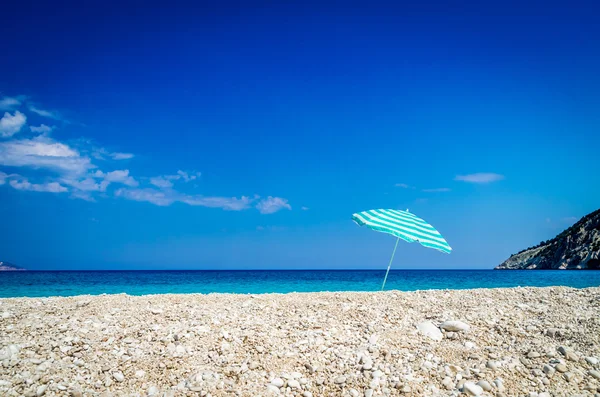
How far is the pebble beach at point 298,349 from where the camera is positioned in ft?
18.0

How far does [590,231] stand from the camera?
70.9 meters

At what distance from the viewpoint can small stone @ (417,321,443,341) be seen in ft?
23.3

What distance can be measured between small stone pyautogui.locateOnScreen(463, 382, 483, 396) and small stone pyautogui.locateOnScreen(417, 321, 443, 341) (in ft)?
5.41

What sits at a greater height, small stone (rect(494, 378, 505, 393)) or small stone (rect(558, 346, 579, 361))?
small stone (rect(558, 346, 579, 361))

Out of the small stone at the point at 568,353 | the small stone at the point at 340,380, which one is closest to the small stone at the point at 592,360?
the small stone at the point at 568,353

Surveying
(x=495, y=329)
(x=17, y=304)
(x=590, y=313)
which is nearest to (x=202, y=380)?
(x=495, y=329)

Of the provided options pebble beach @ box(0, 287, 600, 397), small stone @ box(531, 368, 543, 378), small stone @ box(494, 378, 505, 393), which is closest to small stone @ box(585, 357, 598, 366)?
pebble beach @ box(0, 287, 600, 397)

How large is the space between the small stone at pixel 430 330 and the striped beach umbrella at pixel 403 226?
276 centimetres

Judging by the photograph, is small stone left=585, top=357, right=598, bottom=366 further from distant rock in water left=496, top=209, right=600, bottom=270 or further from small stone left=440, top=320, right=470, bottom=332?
distant rock in water left=496, top=209, right=600, bottom=270

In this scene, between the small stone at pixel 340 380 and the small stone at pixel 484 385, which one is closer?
the small stone at pixel 484 385

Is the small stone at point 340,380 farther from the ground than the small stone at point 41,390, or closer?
farther from the ground

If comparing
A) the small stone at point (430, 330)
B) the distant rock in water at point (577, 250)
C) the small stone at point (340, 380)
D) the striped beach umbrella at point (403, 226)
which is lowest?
the small stone at point (340, 380)

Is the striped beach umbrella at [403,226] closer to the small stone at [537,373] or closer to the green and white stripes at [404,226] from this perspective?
the green and white stripes at [404,226]

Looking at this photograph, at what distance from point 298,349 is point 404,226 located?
5170 mm
